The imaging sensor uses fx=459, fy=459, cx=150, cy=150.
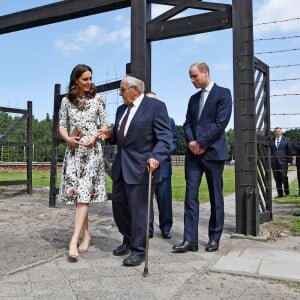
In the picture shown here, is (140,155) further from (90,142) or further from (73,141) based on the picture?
(73,141)

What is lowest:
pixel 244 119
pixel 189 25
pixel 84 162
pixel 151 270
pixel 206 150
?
pixel 151 270

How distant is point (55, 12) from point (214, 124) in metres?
3.75

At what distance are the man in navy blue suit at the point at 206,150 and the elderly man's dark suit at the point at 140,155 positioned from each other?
1.80 feet

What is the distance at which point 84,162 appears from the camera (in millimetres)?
4469

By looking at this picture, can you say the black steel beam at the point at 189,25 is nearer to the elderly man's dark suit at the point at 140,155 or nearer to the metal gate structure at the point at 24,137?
the elderly man's dark suit at the point at 140,155

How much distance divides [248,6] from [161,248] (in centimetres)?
293

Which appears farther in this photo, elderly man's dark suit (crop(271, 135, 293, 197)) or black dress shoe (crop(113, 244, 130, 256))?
elderly man's dark suit (crop(271, 135, 293, 197))

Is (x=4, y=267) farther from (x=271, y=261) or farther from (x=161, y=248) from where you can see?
(x=271, y=261)

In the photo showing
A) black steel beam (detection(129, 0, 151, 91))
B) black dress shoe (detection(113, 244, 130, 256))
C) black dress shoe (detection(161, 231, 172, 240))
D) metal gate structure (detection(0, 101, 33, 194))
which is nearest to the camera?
black dress shoe (detection(113, 244, 130, 256))

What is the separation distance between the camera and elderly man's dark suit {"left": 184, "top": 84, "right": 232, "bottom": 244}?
15.0 feet

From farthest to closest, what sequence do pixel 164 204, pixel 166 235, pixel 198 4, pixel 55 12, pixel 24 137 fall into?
pixel 24 137 → pixel 55 12 → pixel 198 4 → pixel 164 204 → pixel 166 235

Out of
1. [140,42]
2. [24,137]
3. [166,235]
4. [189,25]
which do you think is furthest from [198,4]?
[24,137]

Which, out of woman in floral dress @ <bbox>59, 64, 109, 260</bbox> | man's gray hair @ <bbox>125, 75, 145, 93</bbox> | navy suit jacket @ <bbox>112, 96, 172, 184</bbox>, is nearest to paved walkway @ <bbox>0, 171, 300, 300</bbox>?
woman in floral dress @ <bbox>59, 64, 109, 260</bbox>

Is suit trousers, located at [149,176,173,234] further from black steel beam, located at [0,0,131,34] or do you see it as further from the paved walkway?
black steel beam, located at [0,0,131,34]
